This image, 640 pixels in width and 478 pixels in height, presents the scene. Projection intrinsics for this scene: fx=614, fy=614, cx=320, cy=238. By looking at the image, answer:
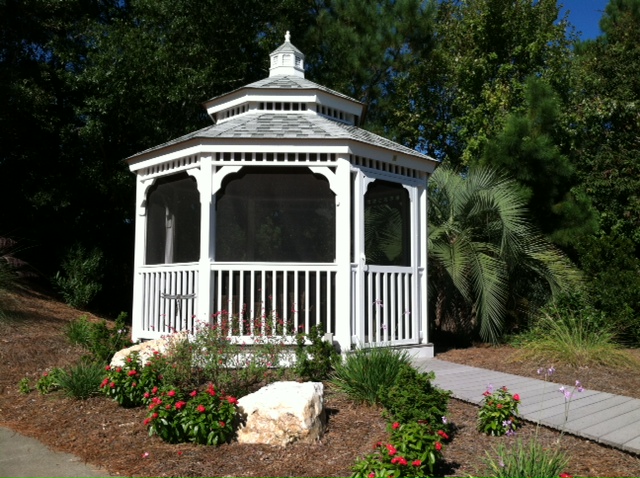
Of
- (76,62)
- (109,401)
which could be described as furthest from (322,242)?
(76,62)

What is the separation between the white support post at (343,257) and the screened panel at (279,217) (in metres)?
3.83

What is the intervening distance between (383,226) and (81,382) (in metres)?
6.58

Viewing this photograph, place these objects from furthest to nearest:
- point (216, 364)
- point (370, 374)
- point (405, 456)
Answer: point (216, 364) < point (370, 374) < point (405, 456)

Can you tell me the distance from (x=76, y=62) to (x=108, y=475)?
13.4m

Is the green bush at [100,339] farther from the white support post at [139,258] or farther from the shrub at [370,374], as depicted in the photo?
the shrub at [370,374]

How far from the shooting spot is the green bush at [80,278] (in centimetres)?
1394

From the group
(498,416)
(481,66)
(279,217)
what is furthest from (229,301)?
(481,66)

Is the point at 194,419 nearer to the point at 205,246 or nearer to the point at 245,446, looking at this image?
the point at 245,446

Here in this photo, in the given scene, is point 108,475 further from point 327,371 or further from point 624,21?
point 624,21

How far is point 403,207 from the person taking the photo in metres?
9.78

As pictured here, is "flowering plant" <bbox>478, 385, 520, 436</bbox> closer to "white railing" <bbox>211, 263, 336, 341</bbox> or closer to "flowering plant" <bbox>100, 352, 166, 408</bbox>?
"white railing" <bbox>211, 263, 336, 341</bbox>

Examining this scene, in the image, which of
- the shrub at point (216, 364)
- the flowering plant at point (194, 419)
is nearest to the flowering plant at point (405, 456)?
the flowering plant at point (194, 419)

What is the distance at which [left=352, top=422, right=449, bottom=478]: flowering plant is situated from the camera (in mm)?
3801

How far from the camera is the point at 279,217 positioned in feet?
44.4
